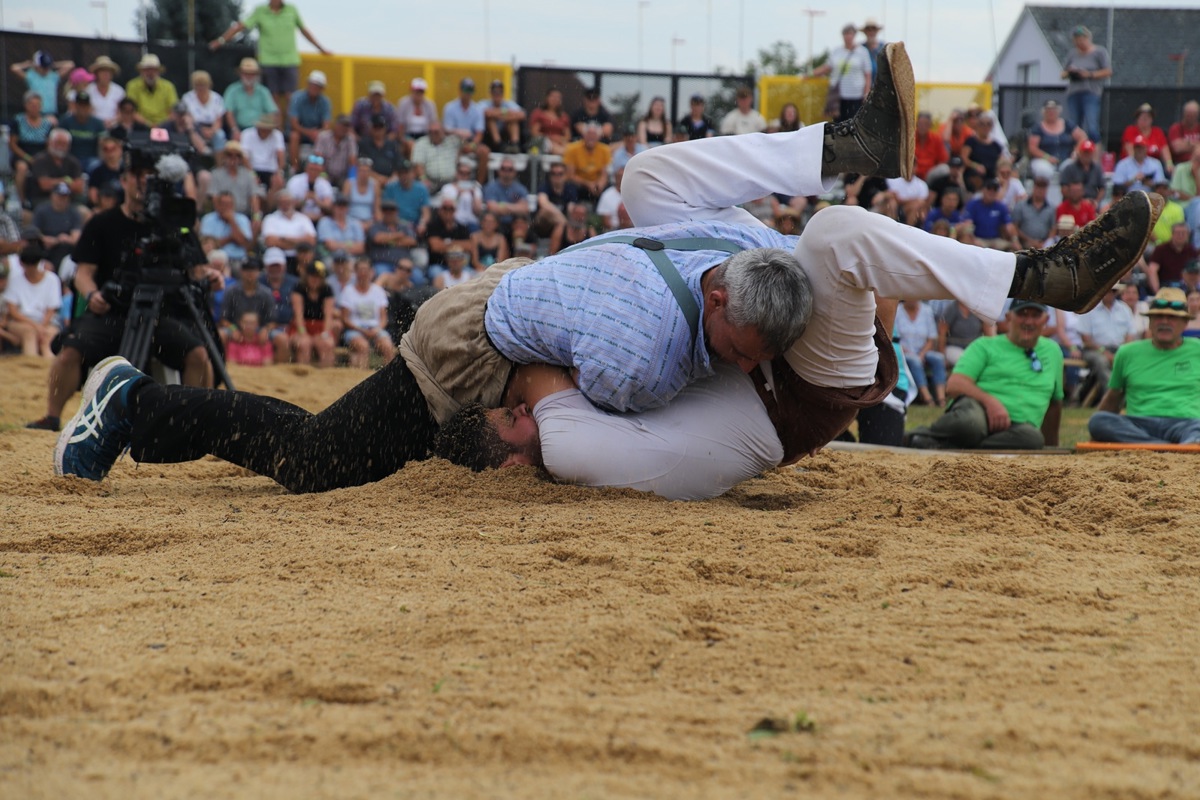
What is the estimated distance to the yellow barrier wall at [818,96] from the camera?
1569 cm

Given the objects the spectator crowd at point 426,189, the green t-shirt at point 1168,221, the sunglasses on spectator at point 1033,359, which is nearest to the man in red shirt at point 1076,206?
the spectator crowd at point 426,189

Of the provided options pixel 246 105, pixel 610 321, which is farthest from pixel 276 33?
pixel 610 321

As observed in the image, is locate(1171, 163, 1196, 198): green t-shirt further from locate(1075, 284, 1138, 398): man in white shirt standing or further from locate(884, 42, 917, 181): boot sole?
locate(884, 42, 917, 181): boot sole

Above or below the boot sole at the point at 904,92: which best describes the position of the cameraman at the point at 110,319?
below

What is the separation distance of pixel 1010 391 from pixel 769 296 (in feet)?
15.5

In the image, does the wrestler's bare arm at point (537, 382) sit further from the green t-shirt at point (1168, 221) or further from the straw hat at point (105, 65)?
the green t-shirt at point (1168, 221)

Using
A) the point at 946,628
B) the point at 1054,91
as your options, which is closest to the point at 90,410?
the point at 946,628

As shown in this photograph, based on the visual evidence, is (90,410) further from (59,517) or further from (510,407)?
(510,407)

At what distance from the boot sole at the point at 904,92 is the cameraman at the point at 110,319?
4108mm

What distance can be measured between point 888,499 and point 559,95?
1170cm

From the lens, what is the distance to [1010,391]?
7.75 m

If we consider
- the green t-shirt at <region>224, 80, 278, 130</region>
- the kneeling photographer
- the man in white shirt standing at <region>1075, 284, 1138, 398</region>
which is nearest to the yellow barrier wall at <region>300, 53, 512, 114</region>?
the green t-shirt at <region>224, 80, 278, 130</region>

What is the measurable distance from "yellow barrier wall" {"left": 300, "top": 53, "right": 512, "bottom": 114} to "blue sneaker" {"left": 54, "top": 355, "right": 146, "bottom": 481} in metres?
11.1

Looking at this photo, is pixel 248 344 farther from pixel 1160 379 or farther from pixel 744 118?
pixel 1160 379
